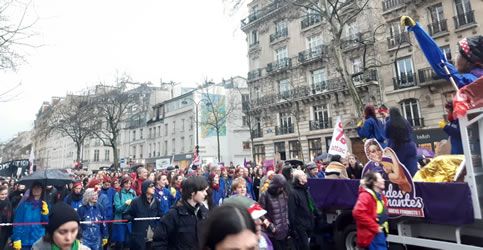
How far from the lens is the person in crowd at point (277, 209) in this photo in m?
5.22

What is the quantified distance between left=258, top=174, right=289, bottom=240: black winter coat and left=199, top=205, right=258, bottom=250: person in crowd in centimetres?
389

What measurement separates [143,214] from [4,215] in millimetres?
3679

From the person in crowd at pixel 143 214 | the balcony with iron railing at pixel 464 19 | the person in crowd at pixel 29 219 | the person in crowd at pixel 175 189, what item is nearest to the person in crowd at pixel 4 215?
the person in crowd at pixel 29 219

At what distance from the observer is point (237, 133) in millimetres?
45344

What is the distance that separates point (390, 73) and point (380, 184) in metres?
23.3

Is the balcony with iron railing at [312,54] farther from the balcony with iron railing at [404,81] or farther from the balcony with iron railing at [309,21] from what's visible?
the balcony with iron railing at [404,81]

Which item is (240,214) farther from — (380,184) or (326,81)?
(326,81)

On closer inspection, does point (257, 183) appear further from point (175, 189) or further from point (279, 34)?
point (279, 34)

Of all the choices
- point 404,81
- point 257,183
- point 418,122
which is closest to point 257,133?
point 404,81

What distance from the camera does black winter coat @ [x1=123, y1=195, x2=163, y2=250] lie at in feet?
20.2

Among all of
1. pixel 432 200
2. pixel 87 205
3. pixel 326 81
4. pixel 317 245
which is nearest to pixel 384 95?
pixel 326 81

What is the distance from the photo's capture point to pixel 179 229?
3.48m

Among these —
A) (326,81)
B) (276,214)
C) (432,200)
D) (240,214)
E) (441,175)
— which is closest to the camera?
(240,214)

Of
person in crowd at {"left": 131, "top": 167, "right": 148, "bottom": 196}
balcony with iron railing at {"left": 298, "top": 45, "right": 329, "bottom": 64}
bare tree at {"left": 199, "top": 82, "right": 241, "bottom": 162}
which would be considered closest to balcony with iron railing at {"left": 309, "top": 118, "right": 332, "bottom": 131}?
balcony with iron railing at {"left": 298, "top": 45, "right": 329, "bottom": 64}
